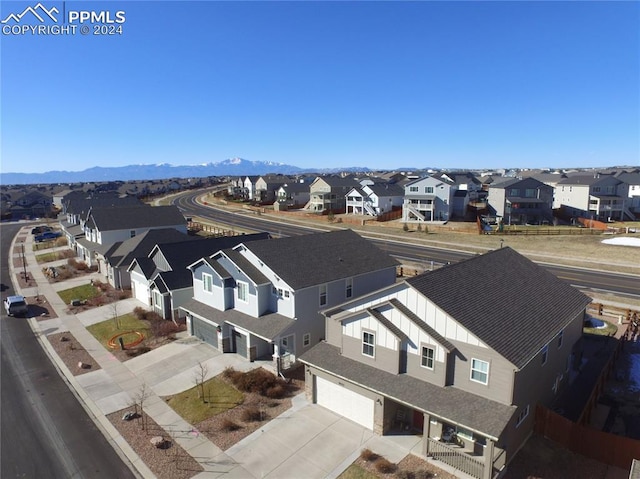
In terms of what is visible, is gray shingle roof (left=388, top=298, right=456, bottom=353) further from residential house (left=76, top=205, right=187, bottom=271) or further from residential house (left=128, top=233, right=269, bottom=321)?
residential house (left=76, top=205, right=187, bottom=271)

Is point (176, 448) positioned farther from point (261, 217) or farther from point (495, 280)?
point (261, 217)

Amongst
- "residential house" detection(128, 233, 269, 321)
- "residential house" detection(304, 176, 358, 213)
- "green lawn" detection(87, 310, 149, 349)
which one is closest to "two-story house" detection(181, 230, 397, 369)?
"residential house" detection(128, 233, 269, 321)

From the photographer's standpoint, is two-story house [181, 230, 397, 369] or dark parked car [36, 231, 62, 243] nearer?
two-story house [181, 230, 397, 369]

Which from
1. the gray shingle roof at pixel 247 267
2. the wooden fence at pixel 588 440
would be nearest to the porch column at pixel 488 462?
the wooden fence at pixel 588 440

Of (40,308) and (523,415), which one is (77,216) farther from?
(523,415)

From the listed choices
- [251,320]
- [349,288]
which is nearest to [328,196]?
[349,288]

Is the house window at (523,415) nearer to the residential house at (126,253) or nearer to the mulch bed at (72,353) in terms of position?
the mulch bed at (72,353)
